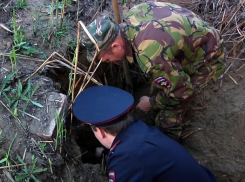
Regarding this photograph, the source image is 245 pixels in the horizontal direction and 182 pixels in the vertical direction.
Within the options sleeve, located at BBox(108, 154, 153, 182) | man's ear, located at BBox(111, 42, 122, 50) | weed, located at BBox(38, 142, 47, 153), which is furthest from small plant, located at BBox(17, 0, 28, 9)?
sleeve, located at BBox(108, 154, 153, 182)

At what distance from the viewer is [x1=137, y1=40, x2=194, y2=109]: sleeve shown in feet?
6.42

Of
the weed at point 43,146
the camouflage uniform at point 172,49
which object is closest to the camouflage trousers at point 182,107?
the camouflage uniform at point 172,49

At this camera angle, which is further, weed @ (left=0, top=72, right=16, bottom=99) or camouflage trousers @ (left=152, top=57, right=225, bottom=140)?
camouflage trousers @ (left=152, top=57, right=225, bottom=140)

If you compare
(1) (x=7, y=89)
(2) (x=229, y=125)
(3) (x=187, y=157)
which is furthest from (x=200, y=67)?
(1) (x=7, y=89)

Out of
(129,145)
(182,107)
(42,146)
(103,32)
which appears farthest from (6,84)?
(182,107)

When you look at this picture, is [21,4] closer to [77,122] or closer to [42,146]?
[77,122]

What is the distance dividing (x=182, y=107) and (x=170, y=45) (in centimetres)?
63

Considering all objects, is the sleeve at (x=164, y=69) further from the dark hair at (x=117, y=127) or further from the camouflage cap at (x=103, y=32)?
the dark hair at (x=117, y=127)

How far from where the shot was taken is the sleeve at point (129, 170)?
156 centimetres

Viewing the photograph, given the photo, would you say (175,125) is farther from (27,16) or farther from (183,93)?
(27,16)

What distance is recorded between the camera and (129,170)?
1.56m

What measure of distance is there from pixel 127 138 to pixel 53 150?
20.5 inches

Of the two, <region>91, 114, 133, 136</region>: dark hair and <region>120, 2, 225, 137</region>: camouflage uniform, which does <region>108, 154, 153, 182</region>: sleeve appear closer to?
<region>91, 114, 133, 136</region>: dark hair

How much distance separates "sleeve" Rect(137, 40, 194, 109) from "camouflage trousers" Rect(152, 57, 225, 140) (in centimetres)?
17
